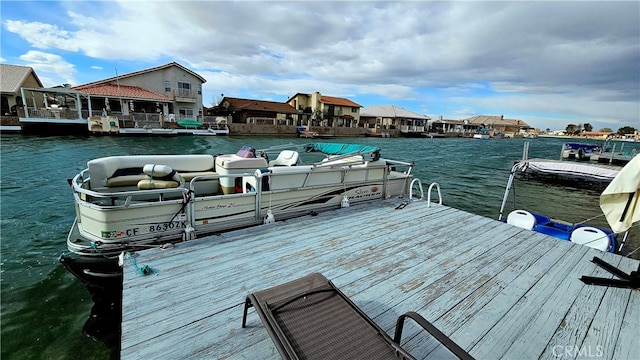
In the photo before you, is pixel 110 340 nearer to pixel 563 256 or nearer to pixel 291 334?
pixel 291 334

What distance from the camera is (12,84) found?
29.2 metres

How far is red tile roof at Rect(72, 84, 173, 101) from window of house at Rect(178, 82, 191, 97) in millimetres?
2572

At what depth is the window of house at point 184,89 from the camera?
117 ft

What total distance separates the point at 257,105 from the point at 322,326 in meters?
45.1

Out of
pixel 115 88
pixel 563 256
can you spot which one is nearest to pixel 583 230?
pixel 563 256

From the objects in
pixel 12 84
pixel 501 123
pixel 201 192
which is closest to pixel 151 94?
pixel 12 84

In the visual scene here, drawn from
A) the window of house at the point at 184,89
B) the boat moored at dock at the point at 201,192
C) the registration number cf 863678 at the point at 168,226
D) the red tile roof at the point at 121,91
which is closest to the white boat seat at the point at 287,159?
the boat moored at dock at the point at 201,192

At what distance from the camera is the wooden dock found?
7.86 feet

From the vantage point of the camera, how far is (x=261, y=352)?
2223 millimetres

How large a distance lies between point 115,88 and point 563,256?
39.7 metres

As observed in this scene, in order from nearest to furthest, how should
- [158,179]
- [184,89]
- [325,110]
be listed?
[158,179] → [184,89] → [325,110]

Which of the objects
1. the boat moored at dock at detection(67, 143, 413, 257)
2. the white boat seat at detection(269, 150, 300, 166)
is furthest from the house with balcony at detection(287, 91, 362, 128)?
the boat moored at dock at detection(67, 143, 413, 257)

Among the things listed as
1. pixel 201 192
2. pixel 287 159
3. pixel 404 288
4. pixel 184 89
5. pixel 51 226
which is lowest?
pixel 51 226

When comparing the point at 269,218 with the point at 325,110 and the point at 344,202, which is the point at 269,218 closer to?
the point at 344,202
